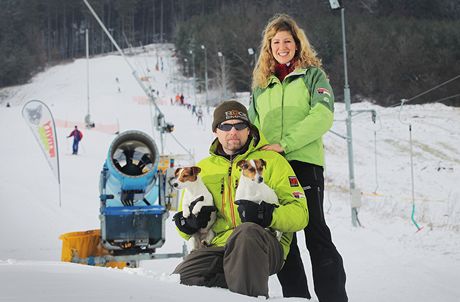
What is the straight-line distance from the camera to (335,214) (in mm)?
10469

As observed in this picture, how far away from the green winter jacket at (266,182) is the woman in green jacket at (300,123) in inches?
5.7

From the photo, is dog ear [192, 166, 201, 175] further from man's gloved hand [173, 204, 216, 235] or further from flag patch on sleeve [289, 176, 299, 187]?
flag patch on sleeve [289, 176, 299, 187]

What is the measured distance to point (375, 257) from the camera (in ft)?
19.8

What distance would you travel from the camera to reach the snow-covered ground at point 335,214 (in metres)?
2.02

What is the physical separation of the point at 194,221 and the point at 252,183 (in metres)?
0.47

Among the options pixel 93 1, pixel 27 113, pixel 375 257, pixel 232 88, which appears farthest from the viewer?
pixel 93 1

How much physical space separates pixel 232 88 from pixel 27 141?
30906 mm

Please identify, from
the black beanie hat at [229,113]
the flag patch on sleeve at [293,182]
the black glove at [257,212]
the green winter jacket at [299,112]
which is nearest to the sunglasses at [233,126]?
the black beanie hat at [229,113]

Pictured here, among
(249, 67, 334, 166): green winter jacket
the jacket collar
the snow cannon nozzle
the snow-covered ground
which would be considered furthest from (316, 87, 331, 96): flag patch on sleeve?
the snow cannon nozzle

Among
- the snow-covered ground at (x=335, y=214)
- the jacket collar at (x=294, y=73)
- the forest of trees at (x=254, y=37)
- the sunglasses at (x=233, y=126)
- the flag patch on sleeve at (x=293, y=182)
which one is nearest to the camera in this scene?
the snow-covered ground at (x=335, y=214)

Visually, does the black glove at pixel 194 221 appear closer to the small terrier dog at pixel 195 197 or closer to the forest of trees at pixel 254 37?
the small terrier dog at pixel 195 197

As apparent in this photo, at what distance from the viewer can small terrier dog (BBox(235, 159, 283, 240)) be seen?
2.47m

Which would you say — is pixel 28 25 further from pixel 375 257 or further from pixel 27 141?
pixel 375 257

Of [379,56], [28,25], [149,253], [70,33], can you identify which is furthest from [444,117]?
[70,33]
